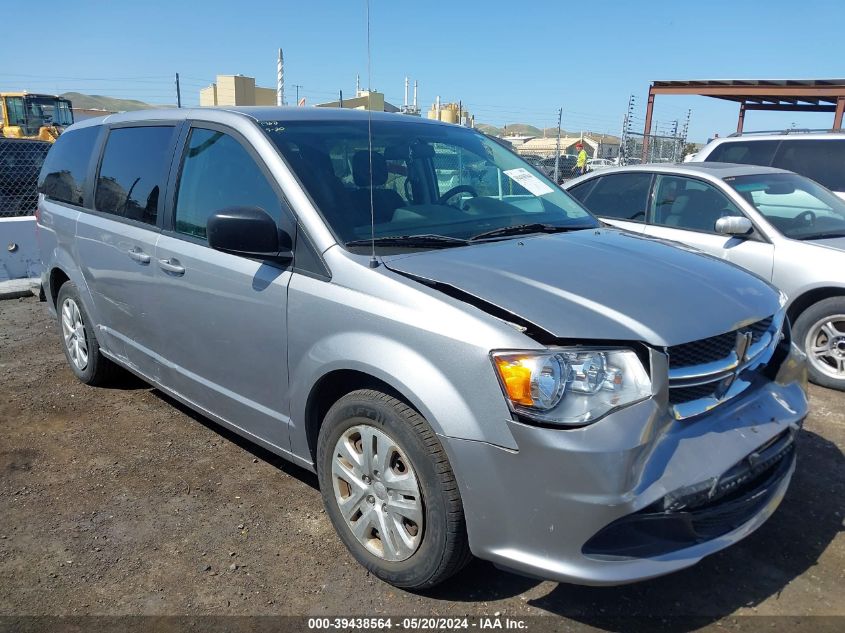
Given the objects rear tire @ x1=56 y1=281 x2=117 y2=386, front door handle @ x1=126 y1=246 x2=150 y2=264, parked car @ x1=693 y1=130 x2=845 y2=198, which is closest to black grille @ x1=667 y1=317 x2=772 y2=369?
front door handle @ x1=126 y1=246 x2=150 y2=264

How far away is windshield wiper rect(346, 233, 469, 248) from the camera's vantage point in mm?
2844

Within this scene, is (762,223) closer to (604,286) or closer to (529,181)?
(529,181)

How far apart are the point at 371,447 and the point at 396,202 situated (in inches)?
46.3

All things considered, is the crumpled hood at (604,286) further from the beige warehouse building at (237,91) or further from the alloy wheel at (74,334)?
the beige warehouse building at (237,91)

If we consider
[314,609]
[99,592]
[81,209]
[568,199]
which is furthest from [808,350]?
[81,209]

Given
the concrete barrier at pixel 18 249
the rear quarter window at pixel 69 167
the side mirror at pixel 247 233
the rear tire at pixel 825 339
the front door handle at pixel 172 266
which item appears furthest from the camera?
the concrete barrier at pixel 18 249

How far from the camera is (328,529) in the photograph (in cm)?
318

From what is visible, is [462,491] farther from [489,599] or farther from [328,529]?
[328,529]

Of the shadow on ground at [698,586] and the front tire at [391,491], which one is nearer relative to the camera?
the front tire at [391,491]

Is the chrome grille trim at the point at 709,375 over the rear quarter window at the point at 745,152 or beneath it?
beneath

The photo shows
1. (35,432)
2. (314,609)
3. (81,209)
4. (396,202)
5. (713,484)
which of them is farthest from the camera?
(81,209)

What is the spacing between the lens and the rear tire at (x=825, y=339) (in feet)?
16.5

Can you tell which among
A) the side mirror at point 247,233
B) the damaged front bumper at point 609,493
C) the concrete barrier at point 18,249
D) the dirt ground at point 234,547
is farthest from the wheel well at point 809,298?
the concrete barrier at point 18,249

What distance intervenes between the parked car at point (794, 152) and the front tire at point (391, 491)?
22.6 feet
